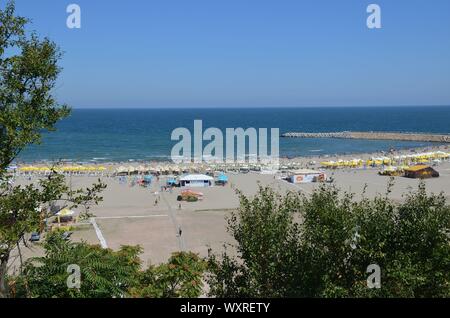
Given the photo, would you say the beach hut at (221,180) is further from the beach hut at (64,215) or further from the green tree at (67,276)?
the green tree at (67,276)

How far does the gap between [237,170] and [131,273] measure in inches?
1585

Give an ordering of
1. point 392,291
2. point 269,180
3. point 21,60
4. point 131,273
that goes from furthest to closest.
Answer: point 269,180
point 131,273
point 21,60
point 392,291

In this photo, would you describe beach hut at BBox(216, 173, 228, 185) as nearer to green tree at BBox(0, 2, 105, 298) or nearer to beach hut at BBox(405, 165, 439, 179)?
beach hut at BBox(405, 165, 439, 179)

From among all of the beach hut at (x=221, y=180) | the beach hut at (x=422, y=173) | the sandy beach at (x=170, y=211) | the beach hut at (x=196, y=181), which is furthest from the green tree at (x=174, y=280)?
the beach hut at (x=422, y=173)

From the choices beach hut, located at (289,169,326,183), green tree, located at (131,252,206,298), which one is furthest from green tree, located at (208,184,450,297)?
beach hut, located at (289,169,326,183)

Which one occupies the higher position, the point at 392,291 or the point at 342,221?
the point at 342,221

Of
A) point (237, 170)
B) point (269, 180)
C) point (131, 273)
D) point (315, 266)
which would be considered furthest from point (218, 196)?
point (315, 266)

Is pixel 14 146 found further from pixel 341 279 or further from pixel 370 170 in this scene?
pixel 370 170

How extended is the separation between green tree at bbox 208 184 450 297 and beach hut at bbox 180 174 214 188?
31618 millimetres

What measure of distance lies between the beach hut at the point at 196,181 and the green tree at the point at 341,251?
104 feet

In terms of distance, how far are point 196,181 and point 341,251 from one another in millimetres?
33275

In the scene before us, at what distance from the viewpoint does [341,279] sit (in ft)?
24.3

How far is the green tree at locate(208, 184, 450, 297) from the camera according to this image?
7.18m

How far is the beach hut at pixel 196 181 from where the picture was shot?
4016 centimetres
